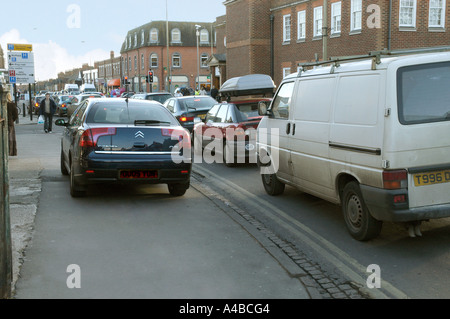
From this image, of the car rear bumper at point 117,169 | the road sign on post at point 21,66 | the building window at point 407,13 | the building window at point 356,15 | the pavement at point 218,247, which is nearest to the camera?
the pavement at point 218,247

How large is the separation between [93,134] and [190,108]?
32.6 ft

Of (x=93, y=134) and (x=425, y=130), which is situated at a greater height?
(x=425, y=130)

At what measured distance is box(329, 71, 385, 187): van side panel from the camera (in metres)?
5.62

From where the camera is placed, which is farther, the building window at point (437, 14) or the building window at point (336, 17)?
the building window at point (336, 17)

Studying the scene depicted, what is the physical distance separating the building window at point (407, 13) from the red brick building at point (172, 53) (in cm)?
4812

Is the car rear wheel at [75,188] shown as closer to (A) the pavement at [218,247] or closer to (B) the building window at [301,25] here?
(A) the pavement at [218,247]

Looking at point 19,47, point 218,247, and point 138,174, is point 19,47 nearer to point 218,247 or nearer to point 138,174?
point 138,174

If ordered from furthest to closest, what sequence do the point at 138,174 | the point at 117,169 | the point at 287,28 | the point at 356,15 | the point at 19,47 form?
1. the point at 287,28
2. the point at 356,15
3. the point at 19,47
4. the point at 138,174
5. the point at 117,169

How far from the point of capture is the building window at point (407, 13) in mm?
28062

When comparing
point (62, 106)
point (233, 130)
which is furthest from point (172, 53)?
point (233, 130)

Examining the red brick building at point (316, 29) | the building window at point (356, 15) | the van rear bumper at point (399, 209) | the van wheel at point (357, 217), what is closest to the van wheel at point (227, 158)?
the van wheel at point (357, 217)

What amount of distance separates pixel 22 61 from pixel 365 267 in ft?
91.2

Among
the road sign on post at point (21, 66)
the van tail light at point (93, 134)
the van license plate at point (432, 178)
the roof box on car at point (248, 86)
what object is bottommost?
the van license plate at point (432, 178)

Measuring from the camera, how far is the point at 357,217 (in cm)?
624
